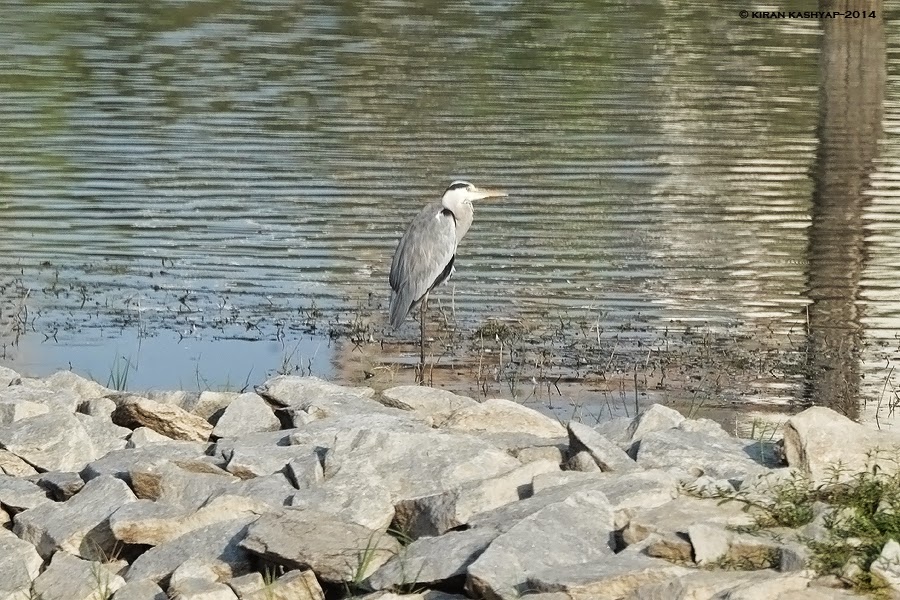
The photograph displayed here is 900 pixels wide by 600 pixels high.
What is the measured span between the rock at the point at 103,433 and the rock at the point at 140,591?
1.70m

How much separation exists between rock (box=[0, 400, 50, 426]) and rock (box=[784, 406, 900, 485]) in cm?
355

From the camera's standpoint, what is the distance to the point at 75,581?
6082 mm

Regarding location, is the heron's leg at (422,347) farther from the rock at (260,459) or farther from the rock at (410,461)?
the rock at (410,461)

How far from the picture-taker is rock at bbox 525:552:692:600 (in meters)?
5.32

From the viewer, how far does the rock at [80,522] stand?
640cm

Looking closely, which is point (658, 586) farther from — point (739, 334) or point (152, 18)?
point (152, 18)

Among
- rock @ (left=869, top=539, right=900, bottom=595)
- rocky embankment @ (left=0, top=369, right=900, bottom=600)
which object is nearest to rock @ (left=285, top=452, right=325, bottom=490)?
rocky embankment @ (left=0, top=369, right=900, bottom=600)

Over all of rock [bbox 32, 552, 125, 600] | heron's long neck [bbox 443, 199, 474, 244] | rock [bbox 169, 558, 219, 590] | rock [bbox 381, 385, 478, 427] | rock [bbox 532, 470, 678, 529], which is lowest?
rock [bbox 32, 552, 125, 600]

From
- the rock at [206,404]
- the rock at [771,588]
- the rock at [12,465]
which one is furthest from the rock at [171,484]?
the rock at [771,588]

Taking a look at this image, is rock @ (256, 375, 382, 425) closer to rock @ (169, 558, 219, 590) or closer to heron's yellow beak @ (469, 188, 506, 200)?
rock @ (169, 558, 219, 590)

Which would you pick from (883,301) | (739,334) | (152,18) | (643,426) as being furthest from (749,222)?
(152,18)

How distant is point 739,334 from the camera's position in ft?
37.9

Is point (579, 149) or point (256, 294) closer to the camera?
point (256, 294)

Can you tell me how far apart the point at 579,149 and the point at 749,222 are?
397cm
